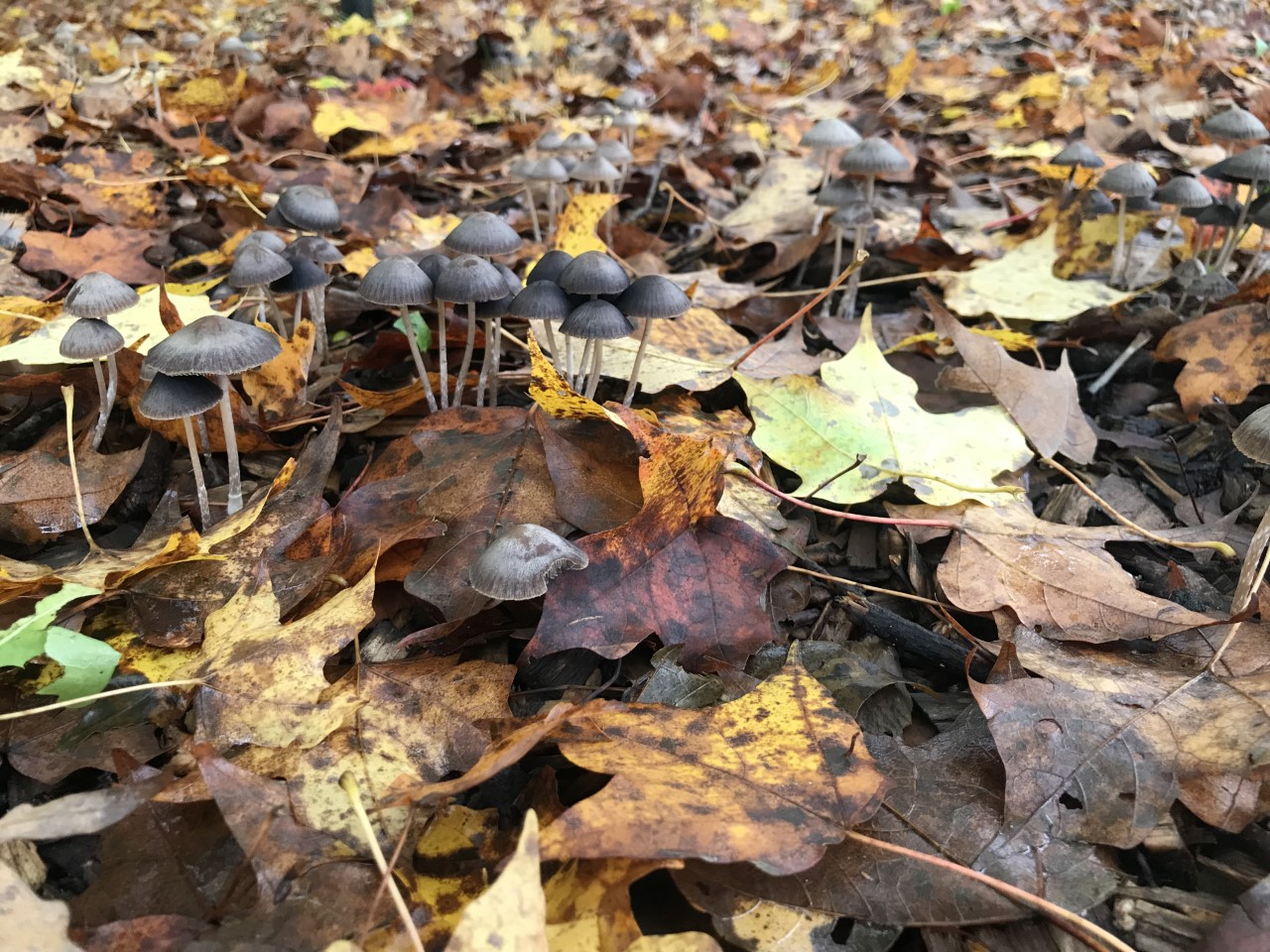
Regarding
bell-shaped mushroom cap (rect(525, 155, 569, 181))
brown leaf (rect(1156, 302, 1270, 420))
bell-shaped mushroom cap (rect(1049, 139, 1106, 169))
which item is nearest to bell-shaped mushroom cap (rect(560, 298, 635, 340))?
bell-shaped mushroom cap (rect(525, 155, 569, 181))

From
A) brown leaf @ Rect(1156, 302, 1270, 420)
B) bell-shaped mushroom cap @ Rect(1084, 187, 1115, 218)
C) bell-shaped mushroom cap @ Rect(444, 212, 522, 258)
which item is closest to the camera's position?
bell-shaped mushroom cap @ Rect(444, 212, 522, 258)

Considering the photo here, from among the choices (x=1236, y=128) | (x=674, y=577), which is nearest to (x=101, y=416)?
(x=674, y=577)

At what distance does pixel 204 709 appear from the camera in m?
1.79

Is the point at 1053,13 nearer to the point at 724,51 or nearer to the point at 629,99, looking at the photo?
the point at 724,51

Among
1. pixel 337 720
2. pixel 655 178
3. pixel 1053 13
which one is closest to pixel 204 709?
pixel 337 720

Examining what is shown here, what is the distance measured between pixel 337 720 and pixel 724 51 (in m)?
10.1

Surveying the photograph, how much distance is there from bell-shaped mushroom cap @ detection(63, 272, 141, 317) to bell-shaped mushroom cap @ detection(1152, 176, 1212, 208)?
4256 mm

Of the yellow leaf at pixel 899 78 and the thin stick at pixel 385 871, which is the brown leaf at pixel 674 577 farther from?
the yellow leaf at pixel 899 78

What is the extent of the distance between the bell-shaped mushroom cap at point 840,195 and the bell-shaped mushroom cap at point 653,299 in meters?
1.58

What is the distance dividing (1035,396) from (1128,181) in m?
1.56

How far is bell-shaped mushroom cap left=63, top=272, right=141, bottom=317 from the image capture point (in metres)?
2.47

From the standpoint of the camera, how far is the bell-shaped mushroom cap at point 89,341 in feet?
7.82

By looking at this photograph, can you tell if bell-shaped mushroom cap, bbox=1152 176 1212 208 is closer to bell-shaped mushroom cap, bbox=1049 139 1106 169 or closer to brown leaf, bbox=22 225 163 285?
bell-shaped mushroom cap, bbox=1049 139 1106 169

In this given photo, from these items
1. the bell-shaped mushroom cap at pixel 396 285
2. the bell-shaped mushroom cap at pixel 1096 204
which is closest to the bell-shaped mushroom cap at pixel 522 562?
the bell-shaped mushroom cap at pixel 396 285
